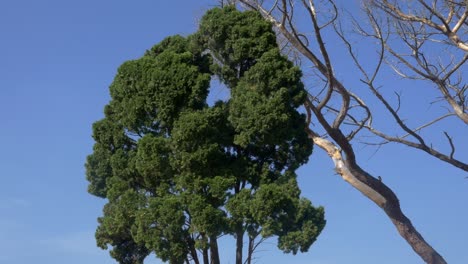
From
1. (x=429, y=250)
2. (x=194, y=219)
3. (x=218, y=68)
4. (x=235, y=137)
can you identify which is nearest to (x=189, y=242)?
(x=194, y=219)

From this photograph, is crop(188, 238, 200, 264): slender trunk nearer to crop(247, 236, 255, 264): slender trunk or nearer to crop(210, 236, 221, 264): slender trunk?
crop(210, 236, 221, 264): slender trunk

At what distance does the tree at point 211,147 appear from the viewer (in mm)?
10398

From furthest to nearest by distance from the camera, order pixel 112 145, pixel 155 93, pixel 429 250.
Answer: pixel 429 250
pixel 112 145
pixel 155 93

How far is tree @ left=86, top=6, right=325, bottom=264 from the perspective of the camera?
10.4 meters

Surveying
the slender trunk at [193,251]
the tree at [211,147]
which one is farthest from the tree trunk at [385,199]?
the slender trunk at [193,251]

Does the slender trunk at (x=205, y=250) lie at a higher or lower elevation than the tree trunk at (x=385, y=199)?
lower

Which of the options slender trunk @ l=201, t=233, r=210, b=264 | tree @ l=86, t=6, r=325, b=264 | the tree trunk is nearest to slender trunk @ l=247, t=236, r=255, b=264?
tree @ l=86, t=6, r=325, b=264

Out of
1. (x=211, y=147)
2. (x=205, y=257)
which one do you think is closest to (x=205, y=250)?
(x=205, y=257)

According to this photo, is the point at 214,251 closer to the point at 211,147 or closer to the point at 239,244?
the point at 239,244

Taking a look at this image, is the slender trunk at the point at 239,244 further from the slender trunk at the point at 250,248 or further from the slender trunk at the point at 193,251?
the slender trunk at the point at 193,251

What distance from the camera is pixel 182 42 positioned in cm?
1193

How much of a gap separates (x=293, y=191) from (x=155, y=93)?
8.67ft

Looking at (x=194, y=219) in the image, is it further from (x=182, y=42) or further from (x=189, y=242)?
(x=182, y=42)

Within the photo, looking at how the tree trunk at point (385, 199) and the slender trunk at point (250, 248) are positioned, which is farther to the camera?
the tree trunk at point (385, 199)
